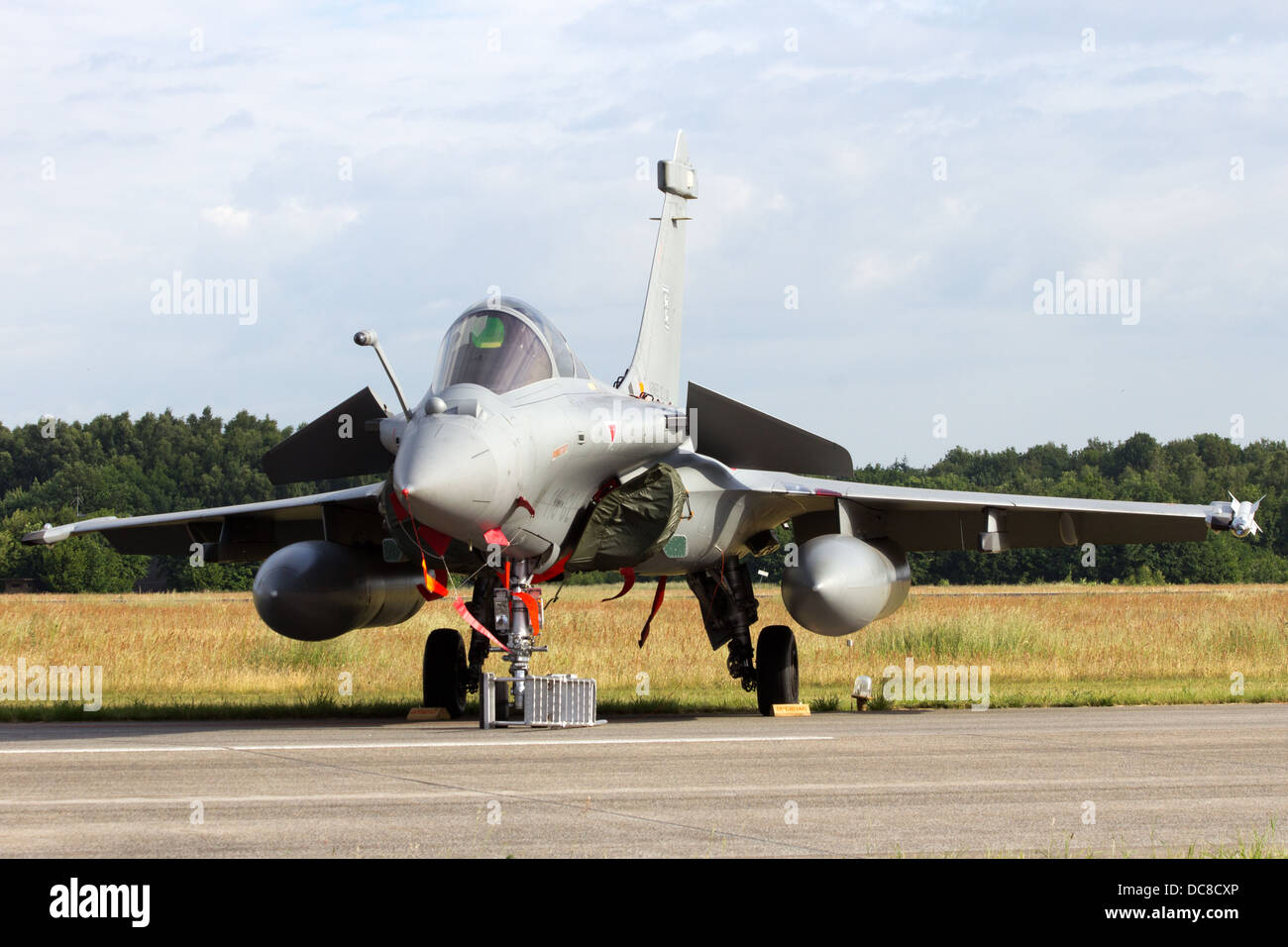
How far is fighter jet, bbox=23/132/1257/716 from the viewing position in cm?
1239

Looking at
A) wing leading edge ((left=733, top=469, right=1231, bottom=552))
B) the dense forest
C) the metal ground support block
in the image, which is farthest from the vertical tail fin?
the dense forest

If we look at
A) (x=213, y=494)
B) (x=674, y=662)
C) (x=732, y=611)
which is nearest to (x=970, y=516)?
(x=732, y=611)

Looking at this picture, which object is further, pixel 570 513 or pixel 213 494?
pixel 213 494

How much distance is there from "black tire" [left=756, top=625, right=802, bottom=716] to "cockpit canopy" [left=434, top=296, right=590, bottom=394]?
4.58 meters

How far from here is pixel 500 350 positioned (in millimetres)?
13047

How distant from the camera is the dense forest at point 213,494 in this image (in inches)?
3260

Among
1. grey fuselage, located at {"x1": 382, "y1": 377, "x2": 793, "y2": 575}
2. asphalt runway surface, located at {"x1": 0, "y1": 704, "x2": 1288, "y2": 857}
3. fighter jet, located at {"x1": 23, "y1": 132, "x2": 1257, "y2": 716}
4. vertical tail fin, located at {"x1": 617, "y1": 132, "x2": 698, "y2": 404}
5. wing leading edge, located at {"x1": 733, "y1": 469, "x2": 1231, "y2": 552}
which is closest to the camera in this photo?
asphalt runway surface, located at {"x1": 0, "y1": 704, "x2": 1288, "y2": 857}

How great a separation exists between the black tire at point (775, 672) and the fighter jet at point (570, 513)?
0.08 ft

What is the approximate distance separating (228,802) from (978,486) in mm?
116941

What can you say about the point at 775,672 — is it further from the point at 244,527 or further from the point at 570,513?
the point at 244,527

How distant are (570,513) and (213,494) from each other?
87.6 metres

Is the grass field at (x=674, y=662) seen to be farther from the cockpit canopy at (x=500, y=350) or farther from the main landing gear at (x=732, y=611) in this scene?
the cockpit canopy at (x=500, y=350)

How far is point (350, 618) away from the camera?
52.1 feet

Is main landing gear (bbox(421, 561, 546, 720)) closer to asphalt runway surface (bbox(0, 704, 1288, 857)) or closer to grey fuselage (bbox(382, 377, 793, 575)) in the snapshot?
grey fuselage (bbox(382, 377, 793, 575))
